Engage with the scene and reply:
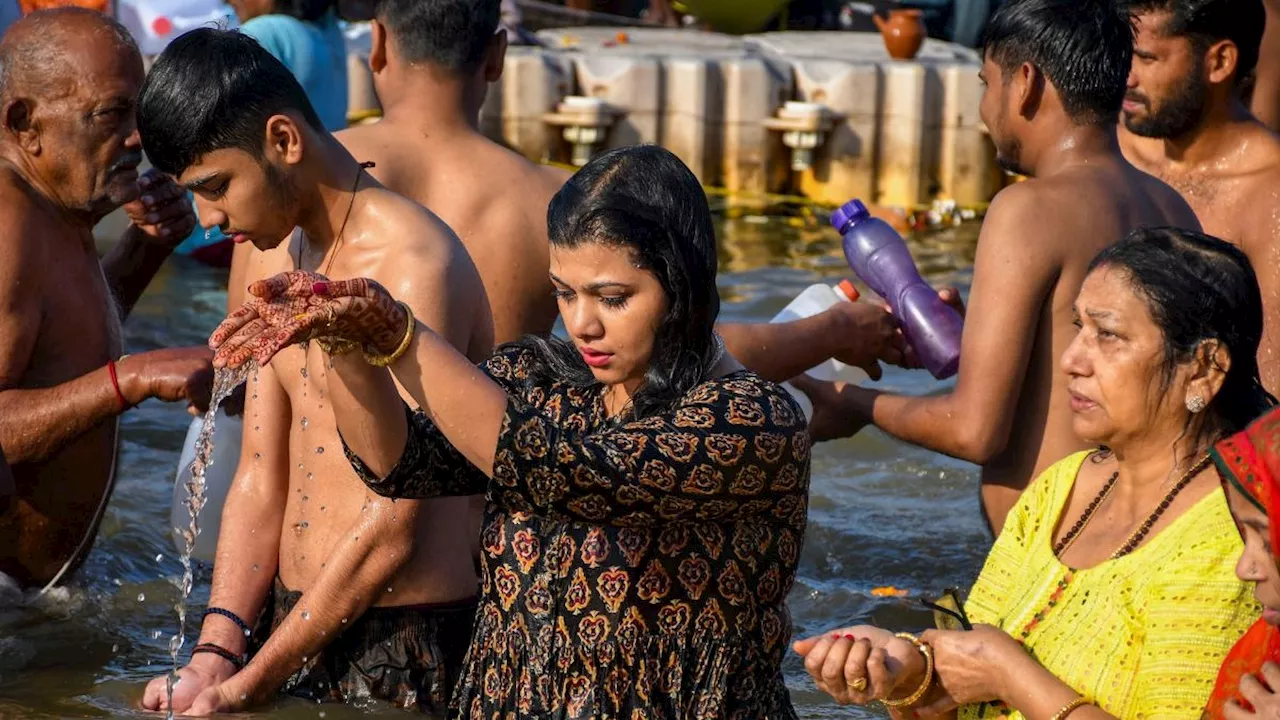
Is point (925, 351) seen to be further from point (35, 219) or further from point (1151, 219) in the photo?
point (35, 219)

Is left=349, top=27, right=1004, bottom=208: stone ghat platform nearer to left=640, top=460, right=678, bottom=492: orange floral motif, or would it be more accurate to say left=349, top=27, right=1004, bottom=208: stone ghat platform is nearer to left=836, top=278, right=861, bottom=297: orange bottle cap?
left=836, top=278, right=861, bottom=297: orange bottle cap

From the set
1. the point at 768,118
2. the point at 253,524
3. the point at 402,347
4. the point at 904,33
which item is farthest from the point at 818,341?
the point at 904,33

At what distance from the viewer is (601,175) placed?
117 inches

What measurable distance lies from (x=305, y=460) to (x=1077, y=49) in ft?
6.68

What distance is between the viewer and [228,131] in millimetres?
3605

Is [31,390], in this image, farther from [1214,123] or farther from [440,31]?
[1214,123]

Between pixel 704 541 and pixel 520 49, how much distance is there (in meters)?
11.4

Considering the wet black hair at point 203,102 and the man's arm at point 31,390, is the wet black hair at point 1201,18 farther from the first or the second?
the man's arm at point 31,390

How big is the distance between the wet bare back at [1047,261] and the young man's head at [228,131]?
1.61 meters

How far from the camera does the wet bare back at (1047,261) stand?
4059 mm

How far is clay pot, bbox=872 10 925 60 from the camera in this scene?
1395cm

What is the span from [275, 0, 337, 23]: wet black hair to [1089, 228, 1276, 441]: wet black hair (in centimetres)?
568

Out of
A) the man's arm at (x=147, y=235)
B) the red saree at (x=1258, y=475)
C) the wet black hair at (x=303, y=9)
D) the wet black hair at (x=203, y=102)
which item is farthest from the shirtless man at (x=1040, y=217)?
the wet black hair at (x=303, y=9)

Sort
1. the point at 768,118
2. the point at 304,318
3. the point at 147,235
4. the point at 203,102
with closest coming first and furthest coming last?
the point at 304,318, the point at 203,102, the point at 147,235, the point at 768,118
